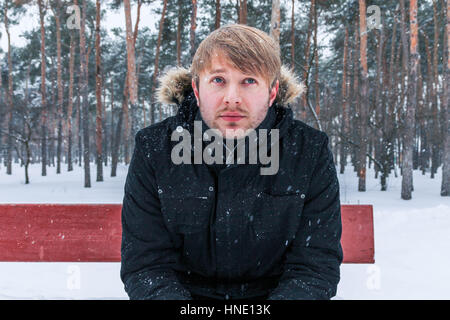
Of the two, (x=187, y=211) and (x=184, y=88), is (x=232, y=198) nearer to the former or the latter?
(x=187, y=211)

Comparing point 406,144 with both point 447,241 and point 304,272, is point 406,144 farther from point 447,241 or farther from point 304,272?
point 304,272

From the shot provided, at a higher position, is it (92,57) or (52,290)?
(92,57)

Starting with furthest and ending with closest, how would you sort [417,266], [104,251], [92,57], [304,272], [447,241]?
[92,57] → [447,241] → [417,266] → [104,251] → [304,272]

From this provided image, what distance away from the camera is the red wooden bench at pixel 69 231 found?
294cm

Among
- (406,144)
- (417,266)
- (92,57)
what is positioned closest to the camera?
(417,266)

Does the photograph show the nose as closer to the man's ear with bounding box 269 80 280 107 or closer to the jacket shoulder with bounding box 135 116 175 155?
the man's ear with bounding box 269 80 280 107

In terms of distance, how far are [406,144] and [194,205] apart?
10.8m

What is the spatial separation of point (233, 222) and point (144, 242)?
418mm

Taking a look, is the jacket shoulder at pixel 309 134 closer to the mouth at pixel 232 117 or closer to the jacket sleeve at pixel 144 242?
the mouth at pixel 232 117

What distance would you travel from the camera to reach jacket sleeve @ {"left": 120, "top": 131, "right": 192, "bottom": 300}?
173 cm

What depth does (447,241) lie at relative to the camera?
495 centimetres

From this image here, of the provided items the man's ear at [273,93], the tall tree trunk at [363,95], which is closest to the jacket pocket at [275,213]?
the man's ear at [273,93]

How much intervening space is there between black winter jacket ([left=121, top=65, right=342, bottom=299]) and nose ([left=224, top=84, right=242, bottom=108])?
23 cm

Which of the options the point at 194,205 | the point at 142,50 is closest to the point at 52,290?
the point at 194,205
